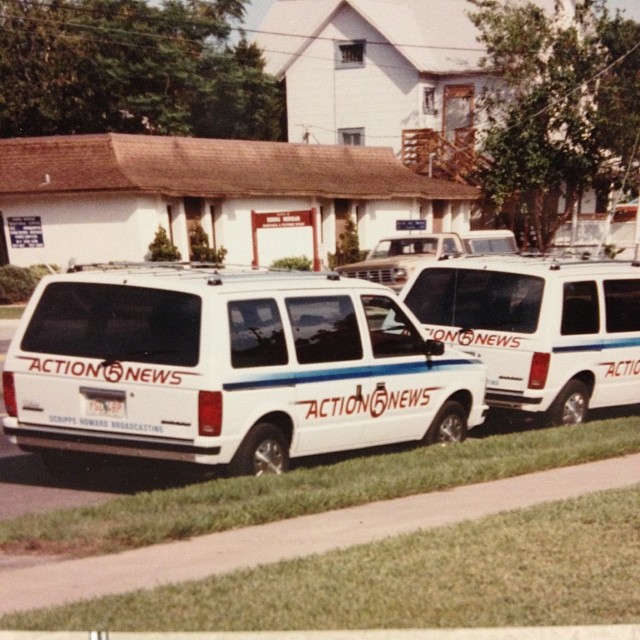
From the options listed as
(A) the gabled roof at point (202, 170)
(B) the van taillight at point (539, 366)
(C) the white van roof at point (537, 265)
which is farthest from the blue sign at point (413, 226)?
(B) the van taillight at point (539, 366)

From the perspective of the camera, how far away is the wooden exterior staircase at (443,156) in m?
42.2

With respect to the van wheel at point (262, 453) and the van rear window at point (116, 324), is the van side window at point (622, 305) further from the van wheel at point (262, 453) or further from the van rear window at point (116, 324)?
the van rear window at point (116, 324)

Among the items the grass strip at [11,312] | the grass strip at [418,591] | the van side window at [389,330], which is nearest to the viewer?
the grass strip at [418,591]

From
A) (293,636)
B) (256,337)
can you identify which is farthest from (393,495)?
(293,636)

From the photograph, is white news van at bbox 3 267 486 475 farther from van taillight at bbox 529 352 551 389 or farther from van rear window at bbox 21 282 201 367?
van taillight at bbox 529 352 551 389

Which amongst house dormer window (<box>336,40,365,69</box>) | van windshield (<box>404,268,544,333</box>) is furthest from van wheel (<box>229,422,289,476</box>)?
house dormer window (<box>336,40,365,69</box>)

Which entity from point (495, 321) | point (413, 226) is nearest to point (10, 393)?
point (495, 321)

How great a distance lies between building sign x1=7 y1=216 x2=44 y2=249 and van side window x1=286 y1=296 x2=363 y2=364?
22.7m

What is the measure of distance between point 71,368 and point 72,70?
130 ft

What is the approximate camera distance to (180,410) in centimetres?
808

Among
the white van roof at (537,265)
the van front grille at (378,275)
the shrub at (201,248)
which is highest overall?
the white van roof at (537,265)

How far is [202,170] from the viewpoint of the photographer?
3338 centimetres

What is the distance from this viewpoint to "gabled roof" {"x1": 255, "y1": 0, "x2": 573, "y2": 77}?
147 feet

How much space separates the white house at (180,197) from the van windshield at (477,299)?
15422 millimetres
